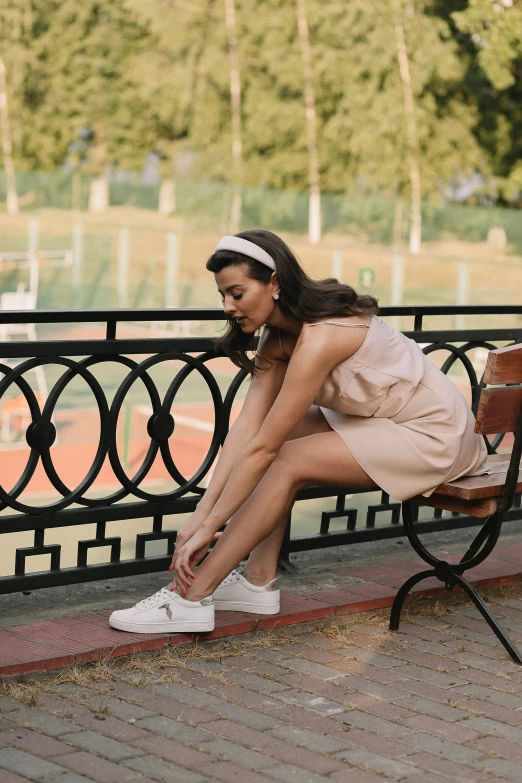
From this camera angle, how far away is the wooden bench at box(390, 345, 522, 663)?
11.7ft

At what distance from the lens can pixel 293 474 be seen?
3.63 meters

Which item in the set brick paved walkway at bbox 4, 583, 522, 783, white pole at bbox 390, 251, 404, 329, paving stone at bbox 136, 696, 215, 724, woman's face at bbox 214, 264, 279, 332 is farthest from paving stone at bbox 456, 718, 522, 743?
white pole at bbox 390, 251, 404, 329

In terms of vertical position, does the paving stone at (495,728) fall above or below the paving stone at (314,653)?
above

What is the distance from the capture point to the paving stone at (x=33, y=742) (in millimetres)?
2822

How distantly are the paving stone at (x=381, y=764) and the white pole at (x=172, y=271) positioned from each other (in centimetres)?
3221

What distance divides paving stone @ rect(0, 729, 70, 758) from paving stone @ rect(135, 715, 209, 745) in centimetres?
24

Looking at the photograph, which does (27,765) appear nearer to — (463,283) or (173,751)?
(173,751)

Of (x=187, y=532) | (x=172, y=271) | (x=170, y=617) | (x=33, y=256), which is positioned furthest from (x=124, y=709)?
(x=172, y=271)

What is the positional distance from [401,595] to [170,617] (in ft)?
2.51

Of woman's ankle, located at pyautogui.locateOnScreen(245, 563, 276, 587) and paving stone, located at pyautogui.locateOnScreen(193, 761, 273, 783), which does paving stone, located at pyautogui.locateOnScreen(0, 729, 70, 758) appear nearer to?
paving stone, located at pyautogui.locateOnScreen(193, 761, 273, 783)

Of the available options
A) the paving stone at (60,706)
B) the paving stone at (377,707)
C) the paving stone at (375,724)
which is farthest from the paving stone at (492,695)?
the paving stone at (60,706)

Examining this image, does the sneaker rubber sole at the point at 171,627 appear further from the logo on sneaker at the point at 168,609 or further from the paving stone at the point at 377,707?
the paving stone at the point at 377,707

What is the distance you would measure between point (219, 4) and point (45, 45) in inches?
258

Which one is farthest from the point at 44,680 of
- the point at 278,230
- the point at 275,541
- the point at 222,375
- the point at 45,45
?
the point at 45,45
